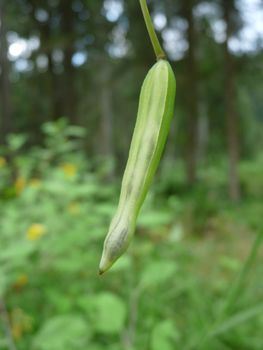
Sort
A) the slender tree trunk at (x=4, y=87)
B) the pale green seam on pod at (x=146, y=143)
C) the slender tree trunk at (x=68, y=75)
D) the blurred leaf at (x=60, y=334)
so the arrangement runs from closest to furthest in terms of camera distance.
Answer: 1. the pale green seam on pod at (x=146, y=143)
2. the blurred leaf at (x=60, y=334)
3. the slender tree trunk at (x=4, y=87)
4. the slender tree trunk at (x=68, y=75)

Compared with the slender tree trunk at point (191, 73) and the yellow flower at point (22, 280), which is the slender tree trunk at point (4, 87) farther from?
the slender tree trunk at point (191, 73)

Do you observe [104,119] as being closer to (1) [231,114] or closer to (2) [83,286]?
(1) [231,114]

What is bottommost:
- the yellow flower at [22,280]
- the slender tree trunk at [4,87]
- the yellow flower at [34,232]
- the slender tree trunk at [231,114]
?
the slender tree trunk at [231,114]

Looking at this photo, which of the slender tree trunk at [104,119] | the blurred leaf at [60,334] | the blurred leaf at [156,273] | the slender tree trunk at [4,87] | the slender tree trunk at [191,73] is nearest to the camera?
the blurred leaf at [60,334]

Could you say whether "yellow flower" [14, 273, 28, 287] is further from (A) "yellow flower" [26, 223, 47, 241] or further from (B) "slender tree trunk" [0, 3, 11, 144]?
(B) "slender tree trunk" [0, 3, 11, 144]

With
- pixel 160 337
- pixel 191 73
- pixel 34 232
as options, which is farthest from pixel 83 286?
pixel 191 73

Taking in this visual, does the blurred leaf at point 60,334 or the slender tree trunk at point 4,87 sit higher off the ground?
the slender tree trunk at point 4,87

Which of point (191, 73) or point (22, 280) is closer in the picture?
point (22, 280)

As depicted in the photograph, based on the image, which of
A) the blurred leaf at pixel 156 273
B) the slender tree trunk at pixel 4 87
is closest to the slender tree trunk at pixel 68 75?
the slender tree trunk at pixel 4 87
